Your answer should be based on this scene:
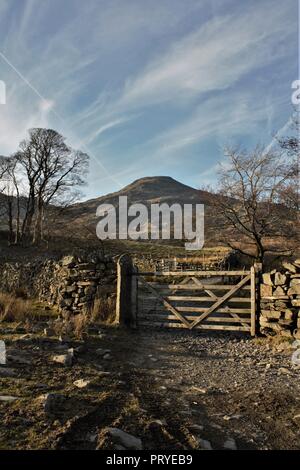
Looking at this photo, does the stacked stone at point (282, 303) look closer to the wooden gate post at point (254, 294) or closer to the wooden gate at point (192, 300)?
the wooden gate post at point (254, 294)

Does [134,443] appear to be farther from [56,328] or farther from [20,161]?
[20,161]

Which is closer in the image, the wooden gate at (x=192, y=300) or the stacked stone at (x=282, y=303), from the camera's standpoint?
the stacked stone at (x=282, y=303)

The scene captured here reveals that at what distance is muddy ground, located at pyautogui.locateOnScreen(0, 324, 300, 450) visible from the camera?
3.43 meters

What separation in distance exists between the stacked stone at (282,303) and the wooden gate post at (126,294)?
3.49 metres

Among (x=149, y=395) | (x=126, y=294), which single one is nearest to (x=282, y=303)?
(x=126, y=294)

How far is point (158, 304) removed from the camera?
44.4 ft

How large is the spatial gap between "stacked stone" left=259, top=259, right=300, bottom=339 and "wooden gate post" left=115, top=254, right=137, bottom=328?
3.49 m

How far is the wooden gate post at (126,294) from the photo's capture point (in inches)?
379

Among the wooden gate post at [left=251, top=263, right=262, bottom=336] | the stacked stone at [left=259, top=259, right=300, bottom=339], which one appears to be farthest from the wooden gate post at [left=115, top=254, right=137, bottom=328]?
the stacked stone at [left=259, top=259, right=300, bottom=339]

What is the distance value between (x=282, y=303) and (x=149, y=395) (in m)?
5.06

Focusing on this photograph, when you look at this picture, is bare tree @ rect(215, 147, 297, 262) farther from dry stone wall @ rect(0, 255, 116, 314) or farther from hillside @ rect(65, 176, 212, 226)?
hillside @ rect(65, 176, 212, 226)

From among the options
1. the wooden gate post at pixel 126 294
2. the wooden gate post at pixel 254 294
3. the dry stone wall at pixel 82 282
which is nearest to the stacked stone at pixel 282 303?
the wooden gate post at pixel 254 294
